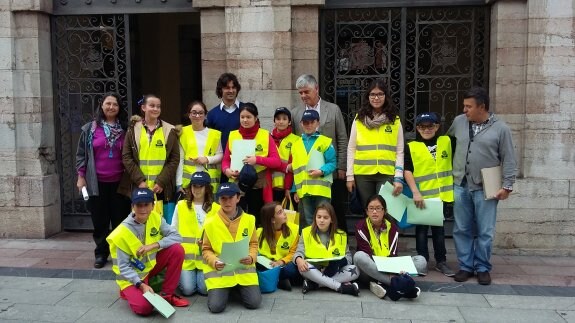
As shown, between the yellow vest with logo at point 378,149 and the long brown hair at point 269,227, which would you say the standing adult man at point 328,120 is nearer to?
the yellow vest with logo at point 378,149

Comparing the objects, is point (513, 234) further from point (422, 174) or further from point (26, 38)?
point (26, 38)

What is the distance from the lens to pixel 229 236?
512 centimetres

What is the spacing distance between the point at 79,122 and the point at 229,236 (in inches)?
153

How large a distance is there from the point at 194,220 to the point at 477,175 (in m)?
2.80

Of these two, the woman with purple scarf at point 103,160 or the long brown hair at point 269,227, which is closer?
the long brown hair at point 269,227

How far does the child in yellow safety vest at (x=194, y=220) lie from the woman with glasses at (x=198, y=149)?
49cm

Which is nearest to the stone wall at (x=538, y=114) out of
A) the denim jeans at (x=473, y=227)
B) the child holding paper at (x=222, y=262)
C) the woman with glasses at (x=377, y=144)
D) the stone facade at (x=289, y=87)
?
the stone facade at (x=289, y=87)

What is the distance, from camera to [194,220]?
5.54 m

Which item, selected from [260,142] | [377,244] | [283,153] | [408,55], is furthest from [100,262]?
[408,55]

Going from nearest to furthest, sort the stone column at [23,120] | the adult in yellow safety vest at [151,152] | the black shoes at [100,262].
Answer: the adult in yellow safety vest at [151,152], the black shoes at [100,262], the stone column at [23,120]

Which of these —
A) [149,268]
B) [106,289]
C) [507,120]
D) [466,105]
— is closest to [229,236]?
[149,268]

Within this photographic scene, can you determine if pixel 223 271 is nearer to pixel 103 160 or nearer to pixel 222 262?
pixel 222 262

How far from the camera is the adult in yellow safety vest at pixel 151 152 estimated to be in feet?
19.7

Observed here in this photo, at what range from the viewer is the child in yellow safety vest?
5445mm
